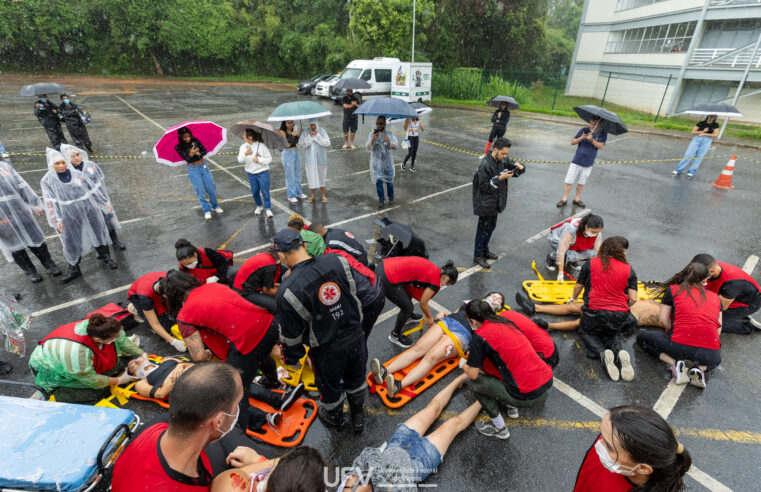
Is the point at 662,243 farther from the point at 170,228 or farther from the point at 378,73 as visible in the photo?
the point at 378,73

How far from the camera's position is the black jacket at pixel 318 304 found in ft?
9.25

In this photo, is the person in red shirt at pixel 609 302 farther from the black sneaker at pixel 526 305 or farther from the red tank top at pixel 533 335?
the red tank top at pixel 533 335

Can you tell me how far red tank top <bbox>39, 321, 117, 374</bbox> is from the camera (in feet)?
11.2

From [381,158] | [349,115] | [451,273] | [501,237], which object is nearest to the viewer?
[451,273]

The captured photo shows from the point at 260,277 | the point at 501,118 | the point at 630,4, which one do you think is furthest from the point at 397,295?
the point at 630,4

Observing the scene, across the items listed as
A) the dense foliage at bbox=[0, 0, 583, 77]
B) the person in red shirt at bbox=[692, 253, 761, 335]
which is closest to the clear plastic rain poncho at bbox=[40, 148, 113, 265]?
the person in red shirt at bbox=[692, 253, 761, 335]

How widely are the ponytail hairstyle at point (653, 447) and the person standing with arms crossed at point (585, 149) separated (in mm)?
6827

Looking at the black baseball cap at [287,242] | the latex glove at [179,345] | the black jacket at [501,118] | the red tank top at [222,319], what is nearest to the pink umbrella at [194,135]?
the latex glove at [179,345]

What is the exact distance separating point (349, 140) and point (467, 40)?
79.8ft

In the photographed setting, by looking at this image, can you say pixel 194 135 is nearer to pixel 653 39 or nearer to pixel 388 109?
pixel 388 109

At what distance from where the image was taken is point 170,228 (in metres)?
7.33

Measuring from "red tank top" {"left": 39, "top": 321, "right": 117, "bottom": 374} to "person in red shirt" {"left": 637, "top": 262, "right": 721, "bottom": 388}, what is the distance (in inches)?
232

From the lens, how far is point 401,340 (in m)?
4.46

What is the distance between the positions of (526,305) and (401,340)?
1797 mm
